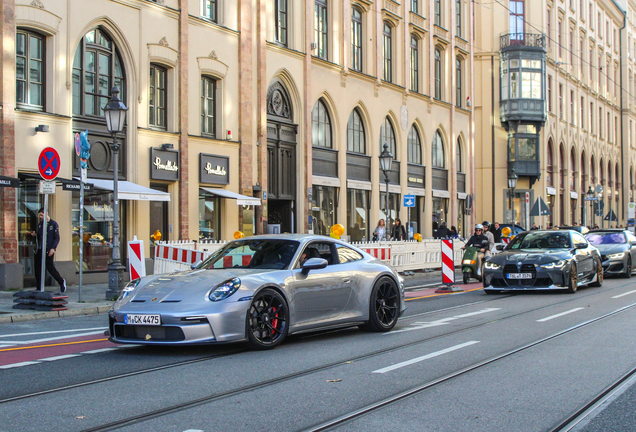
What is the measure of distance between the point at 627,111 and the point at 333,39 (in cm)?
5682

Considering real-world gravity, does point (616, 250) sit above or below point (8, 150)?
below

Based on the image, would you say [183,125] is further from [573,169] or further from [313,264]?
[573,169]

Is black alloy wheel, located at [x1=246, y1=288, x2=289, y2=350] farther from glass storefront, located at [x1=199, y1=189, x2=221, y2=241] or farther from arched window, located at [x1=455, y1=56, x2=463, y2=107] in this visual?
arched window, located at [x1=455, y1=56, x2=463, y2=107]

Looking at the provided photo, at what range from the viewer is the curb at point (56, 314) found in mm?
12867

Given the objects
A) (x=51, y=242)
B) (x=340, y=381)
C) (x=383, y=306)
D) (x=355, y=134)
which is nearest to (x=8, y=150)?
(x=51, y=242)

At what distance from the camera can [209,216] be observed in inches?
1023

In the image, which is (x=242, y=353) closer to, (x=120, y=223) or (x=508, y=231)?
(x=120, y=223)

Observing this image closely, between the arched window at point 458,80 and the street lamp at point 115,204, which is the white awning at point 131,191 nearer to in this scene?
the street lamp at point 115,204

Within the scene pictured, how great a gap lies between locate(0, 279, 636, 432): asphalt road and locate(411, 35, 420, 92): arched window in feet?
97.0

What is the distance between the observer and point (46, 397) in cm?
629

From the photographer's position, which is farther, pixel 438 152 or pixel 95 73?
pixel 438 152

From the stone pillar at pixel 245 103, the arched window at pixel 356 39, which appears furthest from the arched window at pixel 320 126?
the stone pillar at pixel 245 103

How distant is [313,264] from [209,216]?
17186mm

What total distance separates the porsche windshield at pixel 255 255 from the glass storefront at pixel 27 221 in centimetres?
1113
